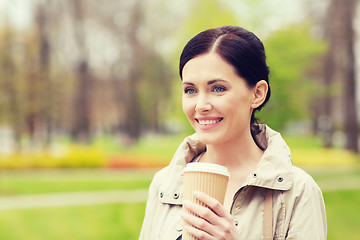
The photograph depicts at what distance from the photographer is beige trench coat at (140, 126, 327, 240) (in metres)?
1.98

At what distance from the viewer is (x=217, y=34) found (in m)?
2.12

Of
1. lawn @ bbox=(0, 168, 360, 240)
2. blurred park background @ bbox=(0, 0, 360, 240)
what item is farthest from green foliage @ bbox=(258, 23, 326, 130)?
lawn @ bbox=(0, 168, 360, 240)

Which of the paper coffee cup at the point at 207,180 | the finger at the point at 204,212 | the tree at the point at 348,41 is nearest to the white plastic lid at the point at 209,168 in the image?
the paper coffee cup at the point at 207,180

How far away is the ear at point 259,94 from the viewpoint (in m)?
2.16

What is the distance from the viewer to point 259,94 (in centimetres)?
218

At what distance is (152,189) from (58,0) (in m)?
22.4

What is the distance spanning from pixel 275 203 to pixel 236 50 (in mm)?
675

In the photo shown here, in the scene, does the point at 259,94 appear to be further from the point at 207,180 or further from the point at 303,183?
the point at 207,180

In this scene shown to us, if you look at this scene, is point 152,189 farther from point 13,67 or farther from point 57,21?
point 57,21

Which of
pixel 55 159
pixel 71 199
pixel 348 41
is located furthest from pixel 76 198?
pixel 348 41

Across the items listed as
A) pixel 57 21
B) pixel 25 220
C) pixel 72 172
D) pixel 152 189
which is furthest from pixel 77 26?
pixel 152 189

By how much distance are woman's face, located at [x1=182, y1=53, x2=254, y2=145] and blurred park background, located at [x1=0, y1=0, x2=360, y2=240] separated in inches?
258

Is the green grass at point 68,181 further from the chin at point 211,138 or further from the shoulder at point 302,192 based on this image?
the shoulder at point 302,192

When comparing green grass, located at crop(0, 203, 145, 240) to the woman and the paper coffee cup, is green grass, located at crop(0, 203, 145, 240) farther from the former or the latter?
the paper coffee cup
